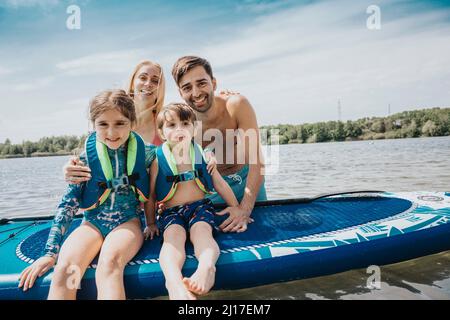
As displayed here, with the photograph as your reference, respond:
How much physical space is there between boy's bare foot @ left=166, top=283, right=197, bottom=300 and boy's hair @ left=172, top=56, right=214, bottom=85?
176 centimetres

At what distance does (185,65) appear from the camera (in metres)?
2.91

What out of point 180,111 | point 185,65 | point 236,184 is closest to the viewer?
point 180,111

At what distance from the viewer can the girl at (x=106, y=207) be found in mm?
2047

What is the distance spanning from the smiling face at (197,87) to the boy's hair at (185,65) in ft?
0.08

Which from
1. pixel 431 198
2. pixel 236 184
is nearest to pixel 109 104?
pixel 236 184

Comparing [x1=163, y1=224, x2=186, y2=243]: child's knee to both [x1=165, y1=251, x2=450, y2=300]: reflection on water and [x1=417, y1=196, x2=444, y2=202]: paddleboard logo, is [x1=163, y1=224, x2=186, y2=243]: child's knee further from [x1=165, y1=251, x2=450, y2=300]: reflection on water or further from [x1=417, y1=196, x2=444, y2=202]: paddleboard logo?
[x1=417, y1=196, x2=444, y2=202]: paddleboard logo

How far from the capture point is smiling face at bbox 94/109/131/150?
2.30 m

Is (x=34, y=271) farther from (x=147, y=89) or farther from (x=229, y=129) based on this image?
(x=229, y=129)

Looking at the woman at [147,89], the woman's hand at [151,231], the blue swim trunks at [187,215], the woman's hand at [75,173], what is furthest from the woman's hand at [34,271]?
the woman at [147,89]

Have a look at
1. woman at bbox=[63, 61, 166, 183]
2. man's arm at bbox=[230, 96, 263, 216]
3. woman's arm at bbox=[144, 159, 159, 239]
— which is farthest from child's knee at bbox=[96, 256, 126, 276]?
woman at bbox=[63, 61, 166, 183]

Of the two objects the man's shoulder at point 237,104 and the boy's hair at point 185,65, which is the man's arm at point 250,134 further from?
the boy's hair at point 185,65

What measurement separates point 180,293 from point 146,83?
2125 millimetres
